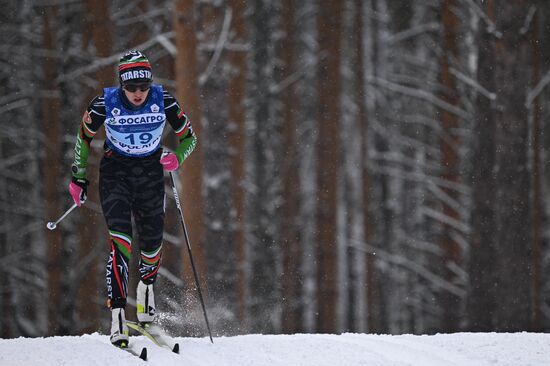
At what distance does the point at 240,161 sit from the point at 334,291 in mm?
1407

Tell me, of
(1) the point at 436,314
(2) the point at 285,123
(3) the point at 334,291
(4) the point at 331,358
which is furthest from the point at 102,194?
(1) the point at 436,314

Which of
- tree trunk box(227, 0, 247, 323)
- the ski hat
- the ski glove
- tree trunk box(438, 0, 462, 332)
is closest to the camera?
the ski hat

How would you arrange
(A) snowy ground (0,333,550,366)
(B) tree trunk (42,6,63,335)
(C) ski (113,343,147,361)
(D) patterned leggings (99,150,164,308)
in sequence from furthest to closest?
(B) tree trunk (42,6,63,335) → (D) patterned leggings (99,150,164,308) → (A) snowy ground (0,333,550,366) → (C) ski (113,343,147,361)

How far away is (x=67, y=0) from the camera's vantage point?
238 inches

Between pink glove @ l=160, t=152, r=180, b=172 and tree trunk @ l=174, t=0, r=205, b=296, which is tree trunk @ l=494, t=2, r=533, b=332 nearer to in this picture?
tree trunk @ l=174, t=0, r=205, b=296

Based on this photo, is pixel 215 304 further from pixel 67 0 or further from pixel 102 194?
pixel 67 0

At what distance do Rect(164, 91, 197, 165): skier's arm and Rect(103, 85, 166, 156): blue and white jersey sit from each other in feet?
0.25

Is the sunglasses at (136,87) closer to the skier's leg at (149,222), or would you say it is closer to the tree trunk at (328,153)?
the skier's leg at (149,222)

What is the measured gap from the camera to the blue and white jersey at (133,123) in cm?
445

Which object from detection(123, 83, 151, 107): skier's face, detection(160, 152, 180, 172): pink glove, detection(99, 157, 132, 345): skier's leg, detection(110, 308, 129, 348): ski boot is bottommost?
detection(110, 308, 129, 348): ski boot

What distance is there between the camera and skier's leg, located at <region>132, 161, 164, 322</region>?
15.3ft

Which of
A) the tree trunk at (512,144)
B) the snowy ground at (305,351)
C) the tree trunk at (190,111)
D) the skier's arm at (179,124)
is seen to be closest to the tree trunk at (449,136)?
the tree trunk at (512,144)

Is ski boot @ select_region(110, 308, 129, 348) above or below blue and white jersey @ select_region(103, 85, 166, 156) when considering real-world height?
below

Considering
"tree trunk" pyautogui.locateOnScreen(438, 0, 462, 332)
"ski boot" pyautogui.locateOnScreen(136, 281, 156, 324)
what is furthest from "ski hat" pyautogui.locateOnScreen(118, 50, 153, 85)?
"tree trunk" pyautogui.locateOnScreen(438, 0, 462, 332)
